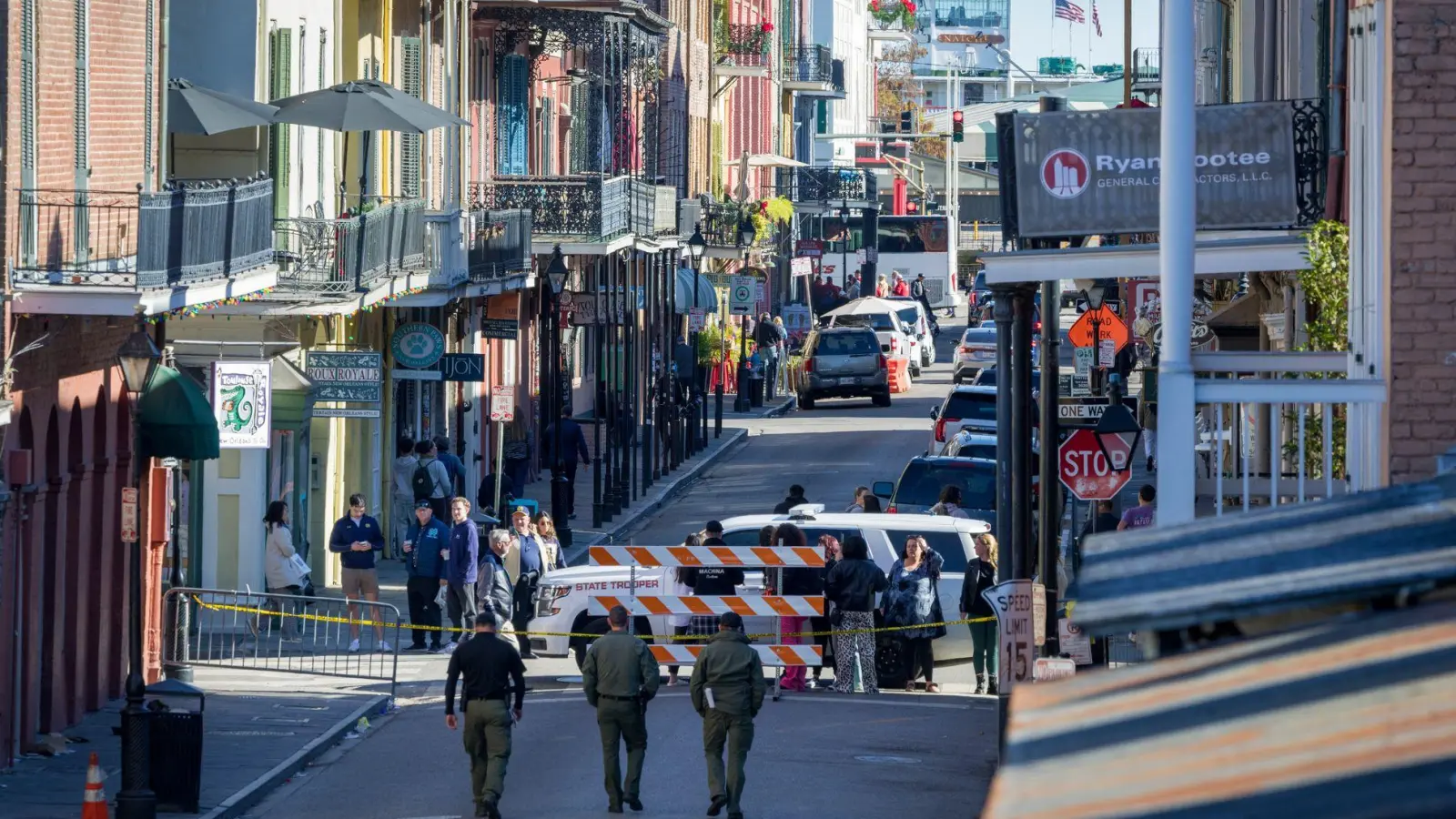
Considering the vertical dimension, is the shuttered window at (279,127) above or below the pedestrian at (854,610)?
above

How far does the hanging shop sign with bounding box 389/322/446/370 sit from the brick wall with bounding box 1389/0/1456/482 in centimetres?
2334

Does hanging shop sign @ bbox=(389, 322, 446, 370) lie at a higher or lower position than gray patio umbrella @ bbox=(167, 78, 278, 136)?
lower

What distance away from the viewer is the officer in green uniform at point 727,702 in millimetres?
15469

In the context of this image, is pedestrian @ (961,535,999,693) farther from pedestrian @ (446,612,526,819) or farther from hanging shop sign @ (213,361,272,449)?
hanging shop sign @ (213,361,272,449)

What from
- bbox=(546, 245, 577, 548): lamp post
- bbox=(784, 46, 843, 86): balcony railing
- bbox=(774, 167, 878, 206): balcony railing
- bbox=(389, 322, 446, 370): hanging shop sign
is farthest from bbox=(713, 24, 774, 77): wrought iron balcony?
bbox=(389, 322, 446, 370): hanging shop sign

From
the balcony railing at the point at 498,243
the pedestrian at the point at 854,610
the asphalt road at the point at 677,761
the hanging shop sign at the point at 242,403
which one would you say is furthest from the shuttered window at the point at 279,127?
the pedestrian at the point at 854,610

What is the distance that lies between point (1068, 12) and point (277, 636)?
66879 millimetres

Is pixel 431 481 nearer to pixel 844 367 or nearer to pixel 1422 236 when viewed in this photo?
pixel 1422 236

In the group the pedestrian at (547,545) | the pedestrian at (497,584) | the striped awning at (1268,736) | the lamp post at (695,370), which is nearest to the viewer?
the striped awning at (1268,736)

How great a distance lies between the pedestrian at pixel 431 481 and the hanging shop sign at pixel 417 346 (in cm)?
198

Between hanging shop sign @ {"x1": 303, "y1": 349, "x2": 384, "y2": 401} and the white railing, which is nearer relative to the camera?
the white railing

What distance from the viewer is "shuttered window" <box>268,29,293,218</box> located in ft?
90.4

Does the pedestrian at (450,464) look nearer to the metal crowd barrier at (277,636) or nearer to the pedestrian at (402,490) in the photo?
the pedestrian at (402,490)

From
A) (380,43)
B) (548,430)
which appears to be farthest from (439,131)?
(548,430)
